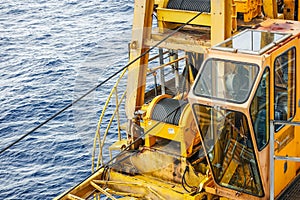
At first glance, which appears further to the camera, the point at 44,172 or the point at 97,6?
the point at 97,6

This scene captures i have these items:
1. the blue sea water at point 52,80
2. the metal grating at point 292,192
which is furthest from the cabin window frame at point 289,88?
the blue sea water at point 52,80

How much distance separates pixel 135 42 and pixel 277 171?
15.8 ft

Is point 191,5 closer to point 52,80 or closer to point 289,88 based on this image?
point 289,88

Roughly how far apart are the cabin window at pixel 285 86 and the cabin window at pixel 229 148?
90cm

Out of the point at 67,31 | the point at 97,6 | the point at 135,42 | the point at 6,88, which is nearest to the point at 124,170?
the point at 135,42

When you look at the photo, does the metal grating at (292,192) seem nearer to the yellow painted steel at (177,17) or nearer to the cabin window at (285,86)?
the cabin window at (285,86)

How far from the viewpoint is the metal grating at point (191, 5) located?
1649 cm

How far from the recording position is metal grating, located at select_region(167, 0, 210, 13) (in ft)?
54.1

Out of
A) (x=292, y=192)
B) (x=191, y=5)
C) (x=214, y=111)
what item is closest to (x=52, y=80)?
(x=191, y=5)

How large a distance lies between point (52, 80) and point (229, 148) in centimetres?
2479

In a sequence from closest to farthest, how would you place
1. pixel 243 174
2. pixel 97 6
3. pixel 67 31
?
pixel 243 174 → pixel 67 31 → pixel 97 6

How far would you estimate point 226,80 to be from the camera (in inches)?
540

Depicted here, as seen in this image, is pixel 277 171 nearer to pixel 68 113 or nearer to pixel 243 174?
pixel 243 174

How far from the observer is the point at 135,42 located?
55.9 feet
